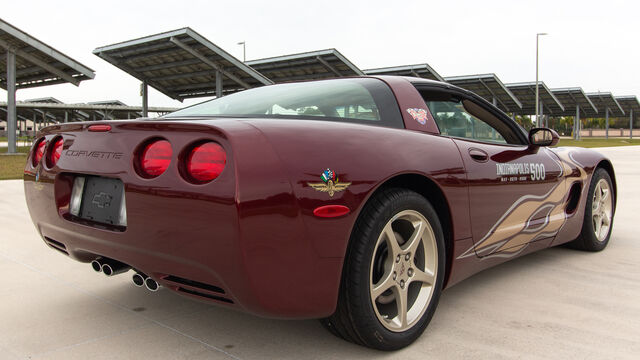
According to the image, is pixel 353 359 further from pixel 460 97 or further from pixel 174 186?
pixel 460 97

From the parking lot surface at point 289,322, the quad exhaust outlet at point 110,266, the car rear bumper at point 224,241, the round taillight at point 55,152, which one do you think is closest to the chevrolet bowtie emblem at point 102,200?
the car rear bumper at point 224,241

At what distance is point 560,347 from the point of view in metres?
2.16

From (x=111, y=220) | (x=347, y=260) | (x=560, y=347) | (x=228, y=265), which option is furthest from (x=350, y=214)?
(x=560, y=347)

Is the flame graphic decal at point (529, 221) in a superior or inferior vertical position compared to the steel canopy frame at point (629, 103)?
inferior

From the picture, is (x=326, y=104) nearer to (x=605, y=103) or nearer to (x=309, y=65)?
(x=309, y=65)

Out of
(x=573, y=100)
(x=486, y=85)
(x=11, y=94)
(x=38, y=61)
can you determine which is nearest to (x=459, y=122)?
(x=38, y=61)

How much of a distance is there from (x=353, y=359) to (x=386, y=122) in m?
1.08

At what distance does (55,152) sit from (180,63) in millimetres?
16418

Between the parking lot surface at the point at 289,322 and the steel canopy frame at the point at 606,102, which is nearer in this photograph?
the parking lot surface at the point at 289,322

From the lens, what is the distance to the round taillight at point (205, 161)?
175 centimetres

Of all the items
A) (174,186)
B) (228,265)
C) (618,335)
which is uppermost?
(174,186)

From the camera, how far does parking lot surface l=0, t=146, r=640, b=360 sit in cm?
211

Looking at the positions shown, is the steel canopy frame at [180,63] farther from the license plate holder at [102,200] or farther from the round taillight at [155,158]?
the round taillight at [155,158]

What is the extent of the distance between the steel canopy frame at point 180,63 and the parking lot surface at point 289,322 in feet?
45.4
